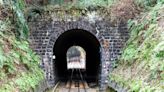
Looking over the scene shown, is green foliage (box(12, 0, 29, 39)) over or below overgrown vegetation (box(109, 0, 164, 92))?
over

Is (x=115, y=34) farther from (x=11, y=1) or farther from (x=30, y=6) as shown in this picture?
(x=11, y=1)

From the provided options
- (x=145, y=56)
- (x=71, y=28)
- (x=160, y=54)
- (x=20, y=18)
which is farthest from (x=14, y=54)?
(x=71, y=28)

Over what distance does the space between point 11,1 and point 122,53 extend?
522 centimetres

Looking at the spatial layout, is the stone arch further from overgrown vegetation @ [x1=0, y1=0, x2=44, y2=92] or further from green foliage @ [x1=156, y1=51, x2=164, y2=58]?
green foliage @ [x1=156, y1=51, x2=164, y2=58]

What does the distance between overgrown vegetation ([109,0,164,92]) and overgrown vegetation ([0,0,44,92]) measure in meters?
2.89

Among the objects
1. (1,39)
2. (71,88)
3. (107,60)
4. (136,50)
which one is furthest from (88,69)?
(1,39)

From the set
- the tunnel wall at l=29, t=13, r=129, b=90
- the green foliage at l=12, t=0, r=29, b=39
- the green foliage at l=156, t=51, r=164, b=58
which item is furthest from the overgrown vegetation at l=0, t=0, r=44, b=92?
the green foliage at l=156, t=51, r=164, b=58

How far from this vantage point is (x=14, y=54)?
31.5ft

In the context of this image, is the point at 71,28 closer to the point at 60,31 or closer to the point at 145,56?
the point at 60,31

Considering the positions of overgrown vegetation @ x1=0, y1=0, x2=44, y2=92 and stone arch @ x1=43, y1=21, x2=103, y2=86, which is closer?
overgrown vegetation @ x1=0, y1=0, x2=44, y2=92

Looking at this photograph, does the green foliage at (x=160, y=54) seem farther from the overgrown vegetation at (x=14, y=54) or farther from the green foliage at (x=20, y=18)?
the green foliage at (x=20, y=18)

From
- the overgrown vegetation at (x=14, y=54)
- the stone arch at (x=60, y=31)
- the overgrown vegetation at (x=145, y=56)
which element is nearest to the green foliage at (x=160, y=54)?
the overgrown vegetation at (x=145, y=56)

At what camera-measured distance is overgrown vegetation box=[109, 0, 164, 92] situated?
24.2ft

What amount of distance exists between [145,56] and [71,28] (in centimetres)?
494
